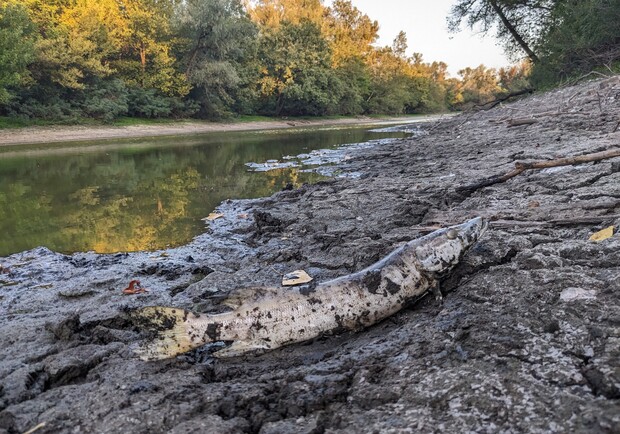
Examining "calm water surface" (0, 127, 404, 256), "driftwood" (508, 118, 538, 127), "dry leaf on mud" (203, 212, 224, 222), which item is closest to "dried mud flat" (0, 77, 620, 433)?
"calm water surface" (0, 127, 404, 256)

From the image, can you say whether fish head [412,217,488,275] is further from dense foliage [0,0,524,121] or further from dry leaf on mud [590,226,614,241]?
dense foliage [0,0,524,121]

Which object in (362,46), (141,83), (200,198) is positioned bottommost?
(200,198)

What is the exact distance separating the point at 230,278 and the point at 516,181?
393 centimetres

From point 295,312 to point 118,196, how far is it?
7.53 meters

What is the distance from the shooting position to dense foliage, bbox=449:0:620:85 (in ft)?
60.7

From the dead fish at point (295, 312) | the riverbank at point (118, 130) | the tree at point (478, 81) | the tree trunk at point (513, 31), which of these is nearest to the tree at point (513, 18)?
the tree trunk at point (513, 31)

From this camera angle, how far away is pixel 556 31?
22859mm

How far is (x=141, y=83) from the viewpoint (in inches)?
1489

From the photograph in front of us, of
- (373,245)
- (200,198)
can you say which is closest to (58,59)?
(200,198)

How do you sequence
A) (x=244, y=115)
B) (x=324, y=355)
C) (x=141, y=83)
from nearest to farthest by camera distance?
(x=324, y=355) < (x=141, y=83) < (x=244, y=115)

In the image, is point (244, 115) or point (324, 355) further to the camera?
point (244, 115)

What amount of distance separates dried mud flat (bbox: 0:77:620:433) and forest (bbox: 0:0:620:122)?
46.0ft

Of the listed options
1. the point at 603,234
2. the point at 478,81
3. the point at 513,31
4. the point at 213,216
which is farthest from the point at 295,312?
the point at 478,81

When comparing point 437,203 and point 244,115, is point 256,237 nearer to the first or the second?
point 437,203
